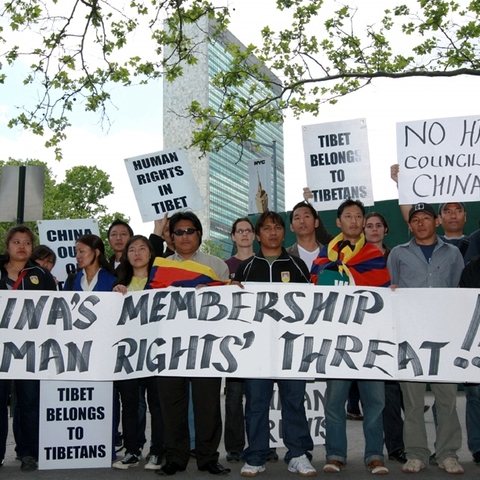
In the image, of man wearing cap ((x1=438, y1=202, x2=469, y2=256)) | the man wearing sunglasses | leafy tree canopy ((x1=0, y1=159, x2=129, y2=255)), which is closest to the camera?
the man wearing sunglasses

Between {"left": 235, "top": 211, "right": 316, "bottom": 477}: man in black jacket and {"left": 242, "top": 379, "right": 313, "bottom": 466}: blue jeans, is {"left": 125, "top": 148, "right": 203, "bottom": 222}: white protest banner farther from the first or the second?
{"left": 242, "top": 379, "right": 313, "bottom": 466}: blue jeans

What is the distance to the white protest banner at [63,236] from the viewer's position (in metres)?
8.88

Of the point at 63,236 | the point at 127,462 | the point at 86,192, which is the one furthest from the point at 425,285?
the point at 86,192

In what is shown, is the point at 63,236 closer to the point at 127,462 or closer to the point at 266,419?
the point at 127,462

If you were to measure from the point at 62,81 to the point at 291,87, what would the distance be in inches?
186

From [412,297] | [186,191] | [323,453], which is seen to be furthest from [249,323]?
[186,191]

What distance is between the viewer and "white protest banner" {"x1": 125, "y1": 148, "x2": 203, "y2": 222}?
26.4ft

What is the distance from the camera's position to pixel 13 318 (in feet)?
19.2

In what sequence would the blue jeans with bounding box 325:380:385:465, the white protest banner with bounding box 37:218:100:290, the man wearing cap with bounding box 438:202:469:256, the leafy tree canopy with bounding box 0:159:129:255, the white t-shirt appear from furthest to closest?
the leafy tree canopy with bounding box 0:159:129:255
the white protest banner with bounding box 37:218:100:290
the man wearing cap with bounding box 438:202:469:256
the white t-shirt
the blue jeans with bounding box 325:380:385:465

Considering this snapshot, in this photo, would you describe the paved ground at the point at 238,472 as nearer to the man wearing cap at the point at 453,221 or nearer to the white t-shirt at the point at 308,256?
the white t-shirt at the point at 308,256

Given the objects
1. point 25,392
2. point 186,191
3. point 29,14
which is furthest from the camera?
point 29,14

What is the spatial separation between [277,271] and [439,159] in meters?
2.01

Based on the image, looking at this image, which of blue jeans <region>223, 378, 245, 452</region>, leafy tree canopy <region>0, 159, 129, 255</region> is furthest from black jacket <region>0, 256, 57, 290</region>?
leafy tree canopy <region>0, 159, 129, 255</region>

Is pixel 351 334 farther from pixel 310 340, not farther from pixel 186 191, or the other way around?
pixel 186 191
